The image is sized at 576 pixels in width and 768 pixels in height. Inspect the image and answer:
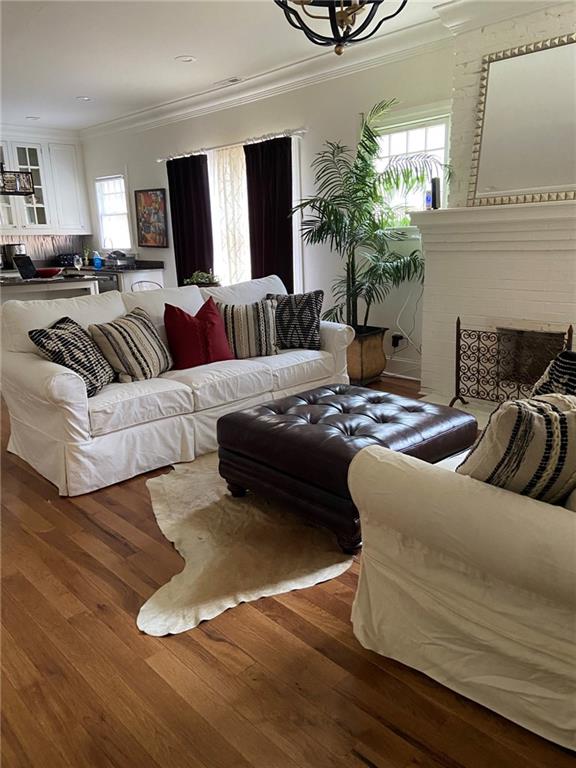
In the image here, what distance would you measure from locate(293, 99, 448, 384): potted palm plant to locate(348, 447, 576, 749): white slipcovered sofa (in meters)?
3.05

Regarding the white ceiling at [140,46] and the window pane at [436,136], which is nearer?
the white ceiling at [140,46]

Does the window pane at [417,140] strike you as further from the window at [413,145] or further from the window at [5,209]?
the window at [5,209]

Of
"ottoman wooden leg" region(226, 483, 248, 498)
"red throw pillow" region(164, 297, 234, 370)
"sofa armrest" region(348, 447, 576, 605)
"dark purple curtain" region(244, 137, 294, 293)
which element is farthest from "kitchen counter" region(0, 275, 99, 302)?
"sofa armrest" region(348, 447, 576, 605)

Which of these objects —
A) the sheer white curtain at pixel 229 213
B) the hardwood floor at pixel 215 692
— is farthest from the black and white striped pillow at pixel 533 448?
the sheer white curtain at pixel 229 213

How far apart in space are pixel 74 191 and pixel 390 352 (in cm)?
556

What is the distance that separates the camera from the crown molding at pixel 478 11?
348 centimetres

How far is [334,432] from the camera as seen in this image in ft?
7.86

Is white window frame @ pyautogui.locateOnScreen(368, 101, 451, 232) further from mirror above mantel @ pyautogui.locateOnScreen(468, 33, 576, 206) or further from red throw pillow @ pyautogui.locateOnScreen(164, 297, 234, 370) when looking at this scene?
red throw pillow @ pyautogui.locateOnScreen(164, 297, 234, 370)

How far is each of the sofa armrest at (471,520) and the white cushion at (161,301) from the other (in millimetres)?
2348

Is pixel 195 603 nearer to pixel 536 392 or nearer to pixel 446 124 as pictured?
pixel 536 392

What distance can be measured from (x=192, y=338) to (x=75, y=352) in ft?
2.52

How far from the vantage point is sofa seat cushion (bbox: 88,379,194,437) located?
9.61 ft

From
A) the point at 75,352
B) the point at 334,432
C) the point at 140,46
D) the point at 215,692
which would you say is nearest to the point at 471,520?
the point at 215,692

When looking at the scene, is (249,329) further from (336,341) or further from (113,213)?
(113,213)
